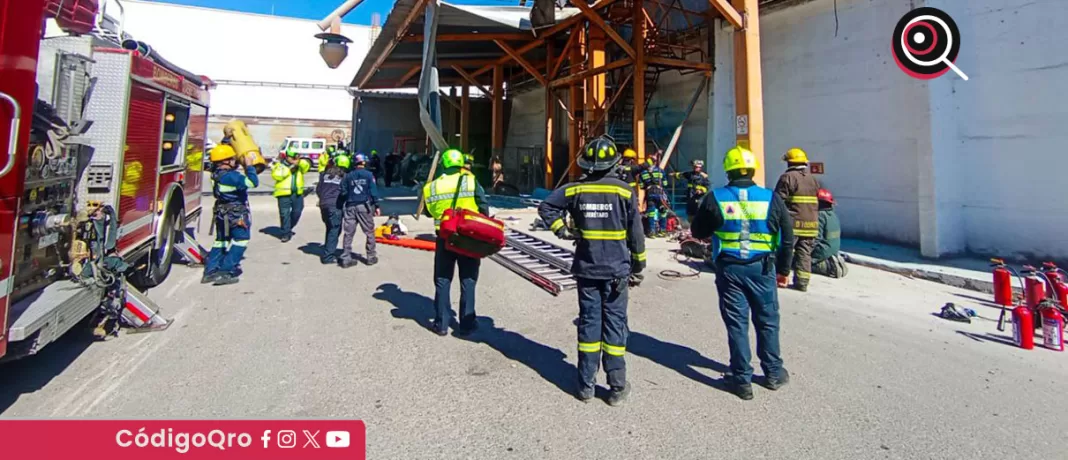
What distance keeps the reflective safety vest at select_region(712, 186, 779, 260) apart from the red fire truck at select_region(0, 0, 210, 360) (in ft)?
13.2

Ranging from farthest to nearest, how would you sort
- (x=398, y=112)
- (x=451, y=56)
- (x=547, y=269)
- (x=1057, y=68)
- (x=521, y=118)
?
1. (x=398, y=112)
2. (x=521, y=118)
3. (x=451, y=56)
4. (x=547, y=269)
5. (x=1057, y=68)

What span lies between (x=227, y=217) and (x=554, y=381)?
16.0 feet

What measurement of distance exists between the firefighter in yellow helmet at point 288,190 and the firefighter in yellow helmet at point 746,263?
27.7 feet

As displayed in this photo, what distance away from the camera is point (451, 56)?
61.9 ft

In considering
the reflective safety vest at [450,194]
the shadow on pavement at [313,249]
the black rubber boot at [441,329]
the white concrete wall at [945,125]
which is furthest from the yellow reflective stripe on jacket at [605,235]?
the white concrete wall at [945,125]

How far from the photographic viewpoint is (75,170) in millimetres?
3812

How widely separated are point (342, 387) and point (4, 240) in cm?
198

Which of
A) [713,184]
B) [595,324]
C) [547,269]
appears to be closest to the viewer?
[595,324]

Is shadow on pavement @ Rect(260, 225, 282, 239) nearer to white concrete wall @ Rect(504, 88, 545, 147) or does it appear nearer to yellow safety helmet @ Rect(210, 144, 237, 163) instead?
yellow safety helmet @ Rect(210, 144, 237, 163)

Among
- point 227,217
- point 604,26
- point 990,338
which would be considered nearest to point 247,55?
point 604,26

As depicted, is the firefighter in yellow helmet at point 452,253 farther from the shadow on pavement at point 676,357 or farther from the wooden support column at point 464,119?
the wooden support column at point 464,119

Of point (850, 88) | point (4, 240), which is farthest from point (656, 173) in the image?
point (4, 240)

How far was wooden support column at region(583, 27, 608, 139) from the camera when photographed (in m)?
14.5

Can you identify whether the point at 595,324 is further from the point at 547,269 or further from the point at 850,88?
the point at 850,88
